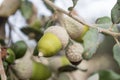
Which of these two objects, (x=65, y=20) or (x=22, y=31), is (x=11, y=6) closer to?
(x=22, y=31)

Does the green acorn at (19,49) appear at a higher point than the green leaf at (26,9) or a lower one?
lower

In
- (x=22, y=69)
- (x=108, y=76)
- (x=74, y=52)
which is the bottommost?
(x=108, y=76)

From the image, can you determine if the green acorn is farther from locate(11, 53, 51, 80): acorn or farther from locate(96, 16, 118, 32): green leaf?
locate(96, 16, 118, 32): green leaf

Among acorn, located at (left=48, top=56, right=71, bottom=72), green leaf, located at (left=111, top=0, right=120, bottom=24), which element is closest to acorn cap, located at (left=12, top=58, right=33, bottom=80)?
acorn, located at (left=48, top=56, right=71, bottom=72)

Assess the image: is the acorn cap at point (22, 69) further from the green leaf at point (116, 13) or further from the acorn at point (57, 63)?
the green leaf at point (116, 13)

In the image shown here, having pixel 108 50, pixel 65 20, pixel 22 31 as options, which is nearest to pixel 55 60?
pixel 22 31

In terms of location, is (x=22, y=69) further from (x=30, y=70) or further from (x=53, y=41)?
(x=53, y=41)

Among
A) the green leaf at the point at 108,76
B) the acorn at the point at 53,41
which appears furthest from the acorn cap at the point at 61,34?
the green leaf at the point at 108,76

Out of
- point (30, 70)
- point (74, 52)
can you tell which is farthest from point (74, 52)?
point (30, 70)
